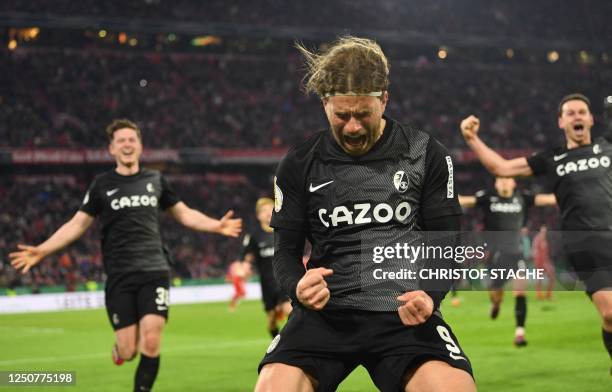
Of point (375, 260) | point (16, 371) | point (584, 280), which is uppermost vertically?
point (375, 260)

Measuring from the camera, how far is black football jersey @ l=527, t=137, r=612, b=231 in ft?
26.7

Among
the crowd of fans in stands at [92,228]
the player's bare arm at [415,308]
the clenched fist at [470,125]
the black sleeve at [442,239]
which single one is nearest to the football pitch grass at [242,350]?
the clenched fist at [470,125]

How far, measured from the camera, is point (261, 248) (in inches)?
568

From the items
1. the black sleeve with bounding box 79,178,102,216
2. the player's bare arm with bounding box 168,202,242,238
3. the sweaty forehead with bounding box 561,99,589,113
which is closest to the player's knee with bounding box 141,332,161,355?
the player's bare arm with bounding box 168,202,242,238

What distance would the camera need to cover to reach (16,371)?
12164 millimetres

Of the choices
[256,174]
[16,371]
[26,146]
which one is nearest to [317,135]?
[16,371]

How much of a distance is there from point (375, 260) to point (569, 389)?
599cm

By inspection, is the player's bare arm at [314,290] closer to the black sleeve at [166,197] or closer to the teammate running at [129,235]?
the teammate running at [129,235]

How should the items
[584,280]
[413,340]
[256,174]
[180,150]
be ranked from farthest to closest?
1. [256,174]
2. [180,150]
3. [584,280]
4. [413,340]

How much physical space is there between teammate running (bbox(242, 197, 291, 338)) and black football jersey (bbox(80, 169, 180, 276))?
14.9ft

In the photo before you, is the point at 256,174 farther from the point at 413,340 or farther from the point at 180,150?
the point at 413,340

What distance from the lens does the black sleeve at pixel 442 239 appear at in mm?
4047

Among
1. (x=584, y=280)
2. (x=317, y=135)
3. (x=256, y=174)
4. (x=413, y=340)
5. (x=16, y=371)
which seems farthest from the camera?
(x=256, y=174)

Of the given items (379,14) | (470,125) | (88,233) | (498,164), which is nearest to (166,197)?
(498,164)
